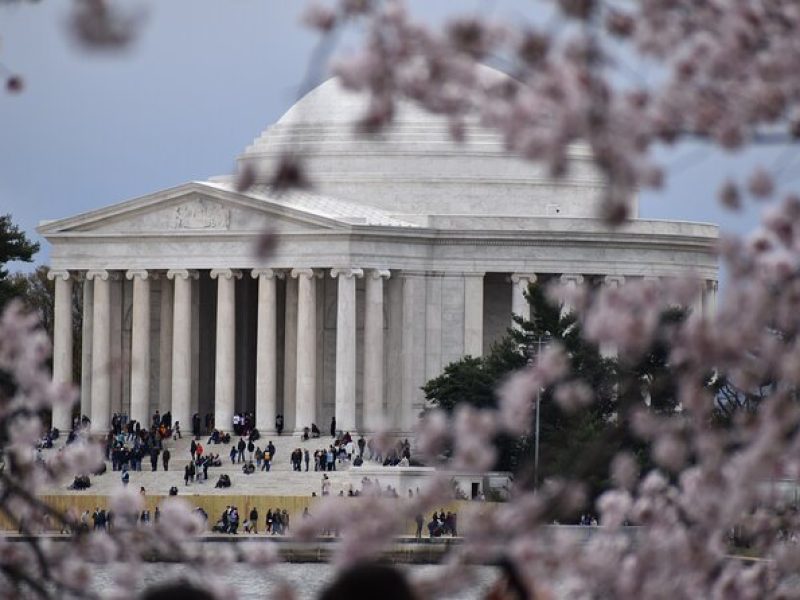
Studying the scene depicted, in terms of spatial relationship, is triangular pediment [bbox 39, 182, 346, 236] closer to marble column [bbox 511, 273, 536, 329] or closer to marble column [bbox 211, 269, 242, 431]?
marble column [bbox 211, 269, 242, 431]

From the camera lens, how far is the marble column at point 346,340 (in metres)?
163

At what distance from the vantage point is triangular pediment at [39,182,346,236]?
163875mm

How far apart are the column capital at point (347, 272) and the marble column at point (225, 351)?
6.73m

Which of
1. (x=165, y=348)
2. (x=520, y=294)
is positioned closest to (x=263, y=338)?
(x=165, y=348)

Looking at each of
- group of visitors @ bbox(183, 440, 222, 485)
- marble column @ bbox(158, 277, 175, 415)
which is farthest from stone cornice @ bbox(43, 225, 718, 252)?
group of visitors @ bbox(183, 440, 222, 485)

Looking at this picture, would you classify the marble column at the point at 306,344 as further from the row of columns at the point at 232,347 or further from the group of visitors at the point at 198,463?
the group of visitors at the point at 198,463

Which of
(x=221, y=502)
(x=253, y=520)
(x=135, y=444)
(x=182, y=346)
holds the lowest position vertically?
(x=253, y=520)

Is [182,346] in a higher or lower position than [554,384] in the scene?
higher

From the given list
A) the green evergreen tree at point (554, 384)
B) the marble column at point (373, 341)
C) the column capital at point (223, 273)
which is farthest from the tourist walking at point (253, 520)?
the column capital at point (223, 273)

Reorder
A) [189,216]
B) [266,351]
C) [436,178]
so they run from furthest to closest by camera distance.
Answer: [436,178] < [189,216] < [266,351]

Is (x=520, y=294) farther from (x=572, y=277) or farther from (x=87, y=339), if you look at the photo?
(x=87, y=339)

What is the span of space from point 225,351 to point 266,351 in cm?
256

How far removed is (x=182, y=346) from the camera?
167m

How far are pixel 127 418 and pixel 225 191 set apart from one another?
51.2ft
